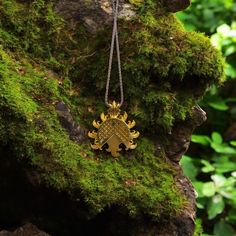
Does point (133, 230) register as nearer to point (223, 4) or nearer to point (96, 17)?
point (96, 17)

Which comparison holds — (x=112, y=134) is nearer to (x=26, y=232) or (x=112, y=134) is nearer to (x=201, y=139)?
(x=26, y=232)

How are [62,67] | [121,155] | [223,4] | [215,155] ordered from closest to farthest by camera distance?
[121,155]
[62,67]
[215,155]
[223,4]

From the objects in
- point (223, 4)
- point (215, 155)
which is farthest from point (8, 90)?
point (223, 4)

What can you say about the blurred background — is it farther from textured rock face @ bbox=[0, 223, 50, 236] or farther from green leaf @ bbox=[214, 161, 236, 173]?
textured rock face @ bbox=[0, 223, 50, 236]

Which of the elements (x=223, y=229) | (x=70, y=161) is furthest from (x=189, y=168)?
(x=70, y=161)

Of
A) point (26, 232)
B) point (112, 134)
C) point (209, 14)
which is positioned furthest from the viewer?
point (209, 14)

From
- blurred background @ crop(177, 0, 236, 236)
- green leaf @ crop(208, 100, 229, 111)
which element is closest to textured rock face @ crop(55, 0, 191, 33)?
blurred background @ crop(177, 0, 236, 236)
